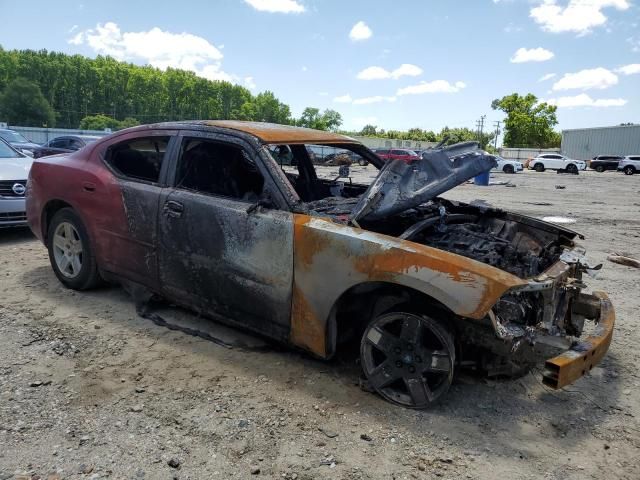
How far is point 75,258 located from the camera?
182 inches

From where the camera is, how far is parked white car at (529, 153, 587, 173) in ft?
128

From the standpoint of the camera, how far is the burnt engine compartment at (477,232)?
3.27 meters

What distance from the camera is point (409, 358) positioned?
2941 millimetres

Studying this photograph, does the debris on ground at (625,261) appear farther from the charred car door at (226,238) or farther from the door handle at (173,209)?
the door handle at (173,209)

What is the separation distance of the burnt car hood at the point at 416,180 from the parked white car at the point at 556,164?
40254mm

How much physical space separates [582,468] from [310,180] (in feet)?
10.5

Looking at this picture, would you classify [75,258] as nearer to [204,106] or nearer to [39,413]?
[39,413]

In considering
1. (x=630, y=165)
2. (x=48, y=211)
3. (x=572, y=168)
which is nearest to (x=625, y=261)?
(x=48, y=211)

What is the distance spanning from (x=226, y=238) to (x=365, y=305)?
1055 millimetres

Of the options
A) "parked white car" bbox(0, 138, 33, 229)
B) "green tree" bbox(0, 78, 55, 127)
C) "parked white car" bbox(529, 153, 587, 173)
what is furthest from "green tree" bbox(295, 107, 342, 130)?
"parked white car" bbox(0, 138, 33, 229)

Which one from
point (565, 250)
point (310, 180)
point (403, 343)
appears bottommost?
point (403, 343)

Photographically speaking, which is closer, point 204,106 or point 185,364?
point 185,364

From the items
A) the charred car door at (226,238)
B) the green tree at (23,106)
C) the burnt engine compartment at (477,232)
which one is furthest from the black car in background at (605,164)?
the green tree at (23,106)

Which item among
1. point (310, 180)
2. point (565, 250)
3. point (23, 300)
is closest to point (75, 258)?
point (23, 300)
